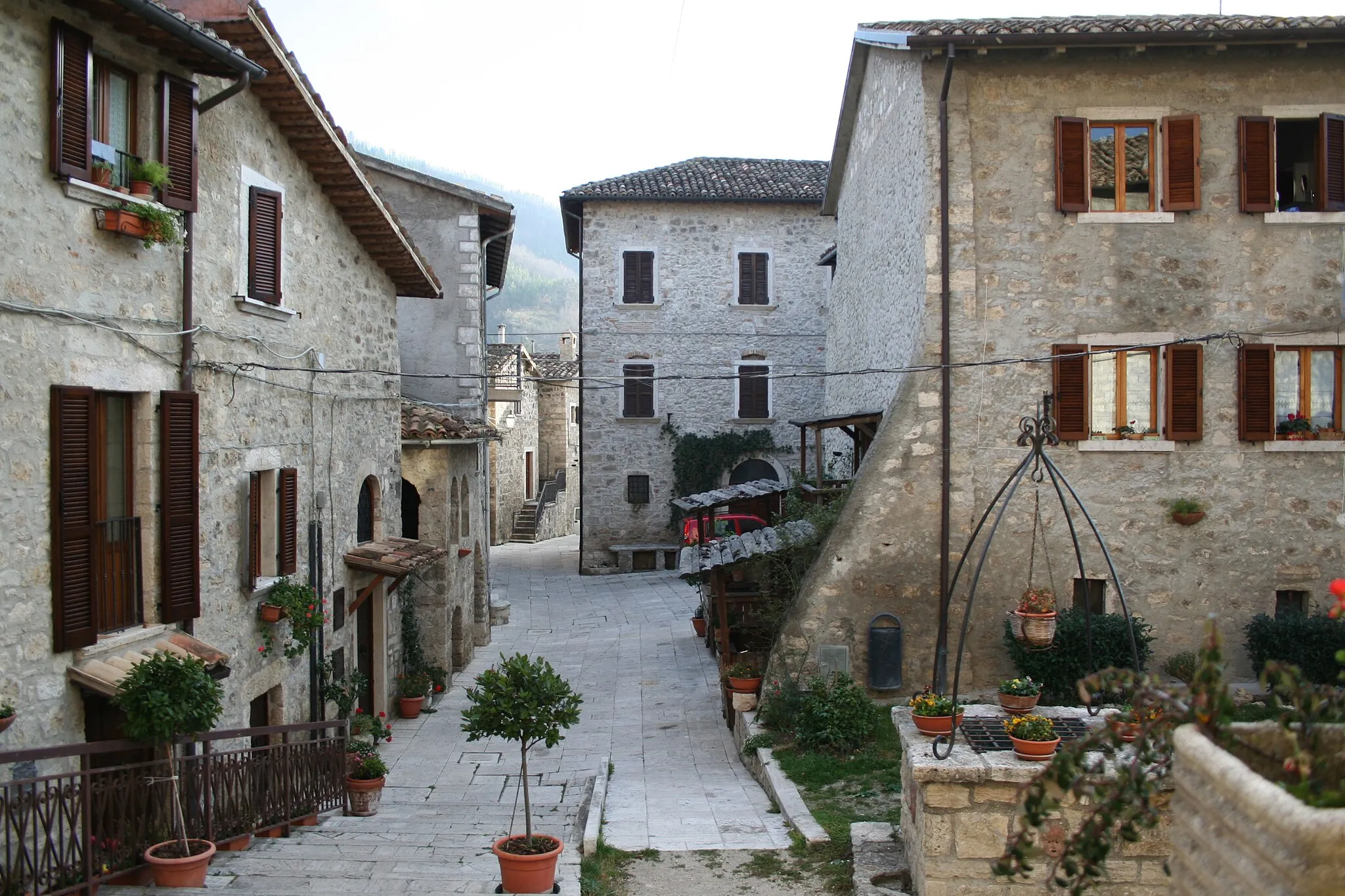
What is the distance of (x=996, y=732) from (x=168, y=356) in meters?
7.32

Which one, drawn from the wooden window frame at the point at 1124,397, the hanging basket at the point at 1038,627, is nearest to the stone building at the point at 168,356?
the hanging basket at the point at 1038,627

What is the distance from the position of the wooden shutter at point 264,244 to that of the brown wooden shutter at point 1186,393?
1046 cm

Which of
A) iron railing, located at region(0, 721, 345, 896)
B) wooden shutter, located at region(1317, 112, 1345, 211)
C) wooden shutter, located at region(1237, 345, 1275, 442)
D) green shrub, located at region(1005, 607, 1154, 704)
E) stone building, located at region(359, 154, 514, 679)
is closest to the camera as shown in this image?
iron railing, located at region(0, 721, 345, 896)

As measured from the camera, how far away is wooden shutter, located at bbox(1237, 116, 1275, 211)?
13406 mm

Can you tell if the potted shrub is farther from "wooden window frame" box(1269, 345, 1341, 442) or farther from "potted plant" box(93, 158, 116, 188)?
"potted plant" box(93, 158, 116, 188)

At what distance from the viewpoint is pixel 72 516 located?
7988mm

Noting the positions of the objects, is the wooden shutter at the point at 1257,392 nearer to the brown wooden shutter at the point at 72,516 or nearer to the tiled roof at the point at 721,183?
the brown wooden shutter at the point at 72,516

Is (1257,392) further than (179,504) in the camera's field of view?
Yes

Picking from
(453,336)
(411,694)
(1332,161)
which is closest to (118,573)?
(411,694)

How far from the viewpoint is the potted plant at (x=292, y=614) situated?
11539 mm

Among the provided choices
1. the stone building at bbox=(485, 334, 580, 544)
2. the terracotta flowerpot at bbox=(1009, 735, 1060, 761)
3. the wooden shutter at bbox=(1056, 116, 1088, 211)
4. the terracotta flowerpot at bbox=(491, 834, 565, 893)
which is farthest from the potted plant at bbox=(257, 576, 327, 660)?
the stone building at bbox=(485, 334, 580, 544)

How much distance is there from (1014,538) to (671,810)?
5.61 meters

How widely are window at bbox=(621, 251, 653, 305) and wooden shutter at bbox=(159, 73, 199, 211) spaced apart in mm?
21005

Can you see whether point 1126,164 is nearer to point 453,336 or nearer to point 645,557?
point 453,336
